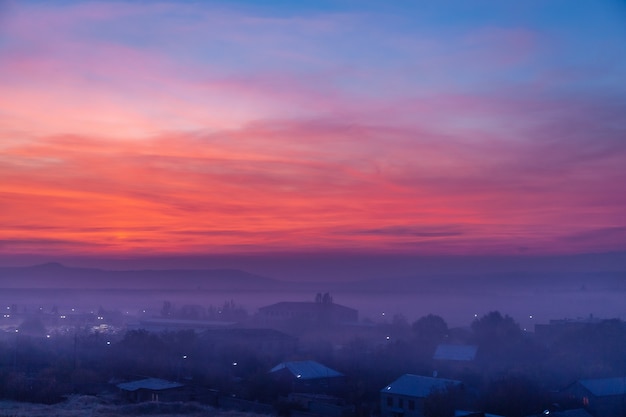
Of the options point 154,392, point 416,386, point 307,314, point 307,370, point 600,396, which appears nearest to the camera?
point 600,396

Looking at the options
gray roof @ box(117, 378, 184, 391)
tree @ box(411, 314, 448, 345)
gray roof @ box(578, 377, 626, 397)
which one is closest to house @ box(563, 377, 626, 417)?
gray roof @ box(578, 377, 626, 397)

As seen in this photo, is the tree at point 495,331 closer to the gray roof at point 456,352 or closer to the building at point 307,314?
the gray roof at point 456,352

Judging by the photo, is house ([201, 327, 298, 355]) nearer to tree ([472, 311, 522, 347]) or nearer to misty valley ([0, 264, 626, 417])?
misty valley ([0, 264, 626, 417])

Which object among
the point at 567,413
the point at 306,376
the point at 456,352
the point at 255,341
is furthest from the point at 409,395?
the point at 255,341

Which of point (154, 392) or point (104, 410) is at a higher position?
point (154, 392)

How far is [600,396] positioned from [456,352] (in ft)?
26.1

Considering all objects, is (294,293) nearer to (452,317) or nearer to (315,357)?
(452,317)

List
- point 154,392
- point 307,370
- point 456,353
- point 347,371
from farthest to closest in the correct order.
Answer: point 456,353, point 347,371, point 307,370, point 154,392

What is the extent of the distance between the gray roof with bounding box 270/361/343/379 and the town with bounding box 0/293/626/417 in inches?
1.3

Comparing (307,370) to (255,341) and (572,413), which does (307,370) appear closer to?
(572,413)

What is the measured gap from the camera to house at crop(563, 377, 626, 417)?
17734 millimetres

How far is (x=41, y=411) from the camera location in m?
16.7

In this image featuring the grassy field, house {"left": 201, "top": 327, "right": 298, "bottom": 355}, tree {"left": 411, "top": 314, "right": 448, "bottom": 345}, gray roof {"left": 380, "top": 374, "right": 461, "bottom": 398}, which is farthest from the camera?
tree {"left": 411, "top": 314, "right": 448, "bottom": 345}

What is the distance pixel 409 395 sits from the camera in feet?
57.9
